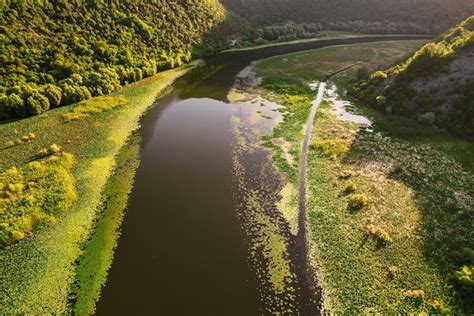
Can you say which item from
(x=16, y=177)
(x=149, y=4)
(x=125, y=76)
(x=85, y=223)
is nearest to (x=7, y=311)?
(x=85, y=223)

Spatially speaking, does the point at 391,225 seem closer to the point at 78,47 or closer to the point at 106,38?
the point at 78,47

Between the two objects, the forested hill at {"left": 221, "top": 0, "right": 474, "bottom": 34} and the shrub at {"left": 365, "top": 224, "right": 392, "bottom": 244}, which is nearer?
the shrub at {"left": 365, "top": 224, "right": 392, "bottom": 244}

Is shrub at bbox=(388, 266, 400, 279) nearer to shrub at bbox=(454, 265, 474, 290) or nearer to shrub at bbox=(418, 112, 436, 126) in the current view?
shrub at bbox=(454, 265, 474, 290)

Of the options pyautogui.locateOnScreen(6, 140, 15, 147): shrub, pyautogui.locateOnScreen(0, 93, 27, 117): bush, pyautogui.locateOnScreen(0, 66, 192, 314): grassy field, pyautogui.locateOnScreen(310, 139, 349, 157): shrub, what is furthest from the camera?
pyautogui.locateOnScreen(0, 93, 27, 117): bush

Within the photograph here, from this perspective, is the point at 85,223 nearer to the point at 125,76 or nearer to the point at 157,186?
the point at 157,186

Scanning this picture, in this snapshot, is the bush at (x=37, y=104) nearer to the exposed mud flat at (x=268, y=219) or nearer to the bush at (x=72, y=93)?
the bush at (x=72, y=93)

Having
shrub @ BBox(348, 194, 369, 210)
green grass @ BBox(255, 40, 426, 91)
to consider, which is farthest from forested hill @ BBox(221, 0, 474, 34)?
shrub @ BBox(348, 194, 369, 210)
